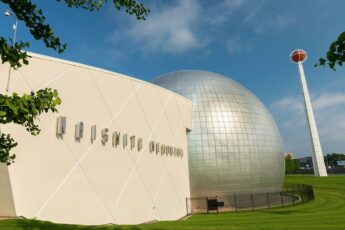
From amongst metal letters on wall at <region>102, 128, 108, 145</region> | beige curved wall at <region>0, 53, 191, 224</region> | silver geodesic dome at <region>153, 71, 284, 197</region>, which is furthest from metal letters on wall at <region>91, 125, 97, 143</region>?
silver geodesic dome at <region>153, 71, 284, 197</region>

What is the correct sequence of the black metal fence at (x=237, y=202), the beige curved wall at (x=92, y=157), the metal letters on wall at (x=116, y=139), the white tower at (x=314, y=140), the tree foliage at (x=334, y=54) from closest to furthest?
the tree foliage at (x=334, y=54), the beige curved wall at (x=92, y=157), the metal letters on wall at (x=116, y=139), the black metal fence at (x=237, y=202), the white tower at (x=314, y=140)

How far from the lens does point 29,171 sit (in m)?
13.8

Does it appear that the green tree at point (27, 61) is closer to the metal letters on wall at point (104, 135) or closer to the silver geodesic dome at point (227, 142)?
the metal letters on wall at point (104, 135)

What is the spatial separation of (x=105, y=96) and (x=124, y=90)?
2068 mm

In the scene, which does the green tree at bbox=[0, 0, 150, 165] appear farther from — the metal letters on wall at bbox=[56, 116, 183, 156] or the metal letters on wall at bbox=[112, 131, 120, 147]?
the metal letters on wall at bbox=[112, 131, 120, 147]

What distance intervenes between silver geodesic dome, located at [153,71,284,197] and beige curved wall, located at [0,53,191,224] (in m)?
7.92

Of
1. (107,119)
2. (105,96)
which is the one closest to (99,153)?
(107,119)

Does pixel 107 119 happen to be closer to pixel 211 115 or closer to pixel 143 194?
pixel 143 194

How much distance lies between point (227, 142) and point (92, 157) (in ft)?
64.8

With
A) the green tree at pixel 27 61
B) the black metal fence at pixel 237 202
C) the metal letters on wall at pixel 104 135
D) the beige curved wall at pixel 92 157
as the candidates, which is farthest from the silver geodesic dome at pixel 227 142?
the green tree at pixel 27 61

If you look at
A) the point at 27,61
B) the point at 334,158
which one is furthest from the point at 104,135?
the point at 334,158

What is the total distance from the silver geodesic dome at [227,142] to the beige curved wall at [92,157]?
312 inches

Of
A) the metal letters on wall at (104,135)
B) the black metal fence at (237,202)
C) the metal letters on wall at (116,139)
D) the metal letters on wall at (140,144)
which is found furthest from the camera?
the black metal fence at (237,202)

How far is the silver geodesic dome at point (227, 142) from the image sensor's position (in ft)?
109
